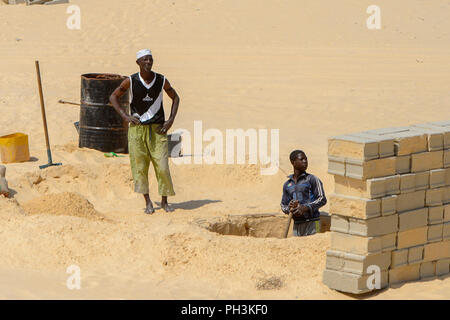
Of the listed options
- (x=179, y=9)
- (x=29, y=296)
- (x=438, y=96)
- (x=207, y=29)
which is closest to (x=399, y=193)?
(x=29, y=296)

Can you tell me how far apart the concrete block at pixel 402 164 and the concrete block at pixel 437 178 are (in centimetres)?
23

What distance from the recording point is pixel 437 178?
5.96m

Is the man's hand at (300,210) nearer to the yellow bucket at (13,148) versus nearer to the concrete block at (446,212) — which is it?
the concrete block at (446,212)

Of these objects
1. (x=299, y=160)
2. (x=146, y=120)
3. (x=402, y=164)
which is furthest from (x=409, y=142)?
(x=146, y=120)

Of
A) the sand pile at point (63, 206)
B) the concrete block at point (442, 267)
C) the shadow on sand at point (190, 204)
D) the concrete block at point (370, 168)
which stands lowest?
the shadow on sand at point (190, 204)

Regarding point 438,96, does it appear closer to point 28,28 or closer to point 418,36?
point 418,36

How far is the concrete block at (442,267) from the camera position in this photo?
6.19 m

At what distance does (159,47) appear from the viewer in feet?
64.7

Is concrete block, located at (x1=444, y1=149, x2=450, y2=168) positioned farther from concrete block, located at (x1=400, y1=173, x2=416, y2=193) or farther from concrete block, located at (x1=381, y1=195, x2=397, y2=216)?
concrete block, located at (x1=381, y1=195, x2=397, y2=216)

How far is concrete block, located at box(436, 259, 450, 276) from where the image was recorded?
6.19m

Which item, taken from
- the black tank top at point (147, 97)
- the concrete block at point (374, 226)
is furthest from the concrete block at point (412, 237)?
the black tank top at point (147, 97)

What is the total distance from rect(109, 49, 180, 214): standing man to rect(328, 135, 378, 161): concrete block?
282 cm

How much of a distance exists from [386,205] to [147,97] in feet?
10.7

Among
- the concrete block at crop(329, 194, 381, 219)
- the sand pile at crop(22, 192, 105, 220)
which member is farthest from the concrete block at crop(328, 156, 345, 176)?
the sand pile at crop(22, 192, 105, 220)
